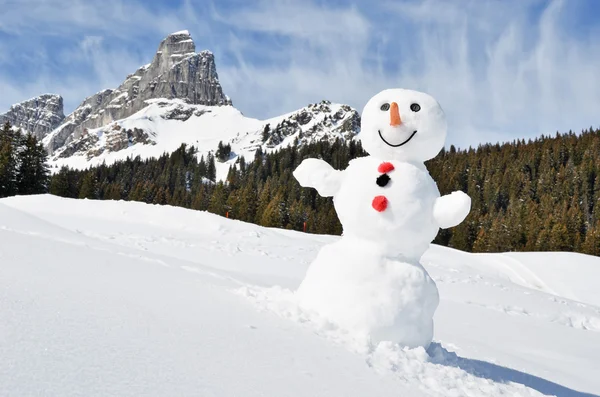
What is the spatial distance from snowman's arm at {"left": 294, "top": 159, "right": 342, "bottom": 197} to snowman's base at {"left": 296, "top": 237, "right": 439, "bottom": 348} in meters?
0.73

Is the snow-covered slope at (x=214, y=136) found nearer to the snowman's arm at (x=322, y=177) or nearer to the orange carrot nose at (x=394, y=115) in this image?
the snowman's arm at (x=322, y=177)

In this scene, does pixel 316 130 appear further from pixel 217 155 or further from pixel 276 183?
pixel 276 183

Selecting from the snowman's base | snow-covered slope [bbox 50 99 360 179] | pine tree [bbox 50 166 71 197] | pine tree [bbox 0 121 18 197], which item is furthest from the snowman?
snow-covered slope [bbox 50 99 360 179]

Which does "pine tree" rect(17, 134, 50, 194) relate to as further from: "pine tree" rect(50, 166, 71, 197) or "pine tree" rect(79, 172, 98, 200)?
"pine tree" rect(79, 172, 98, 200)

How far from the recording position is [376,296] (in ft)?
14.5

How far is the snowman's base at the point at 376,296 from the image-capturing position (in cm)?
436

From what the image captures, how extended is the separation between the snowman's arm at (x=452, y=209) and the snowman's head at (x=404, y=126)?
623 millimetres

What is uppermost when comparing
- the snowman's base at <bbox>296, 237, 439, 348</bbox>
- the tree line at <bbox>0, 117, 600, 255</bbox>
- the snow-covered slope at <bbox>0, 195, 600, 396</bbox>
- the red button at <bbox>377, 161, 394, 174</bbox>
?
the tree line at <bbox>0, 117, 600, 255</bbox>

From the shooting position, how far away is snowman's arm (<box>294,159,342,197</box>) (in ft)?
16.6

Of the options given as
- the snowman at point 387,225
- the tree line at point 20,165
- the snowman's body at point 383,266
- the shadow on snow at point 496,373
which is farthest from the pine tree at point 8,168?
the shadow on snow at point 496,373

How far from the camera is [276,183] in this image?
80.6 meters

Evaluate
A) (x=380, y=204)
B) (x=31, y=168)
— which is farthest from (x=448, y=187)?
(x=380, y=204)

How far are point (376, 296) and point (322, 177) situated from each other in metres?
1.46

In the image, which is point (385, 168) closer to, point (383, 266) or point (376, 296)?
point (383, 266)
